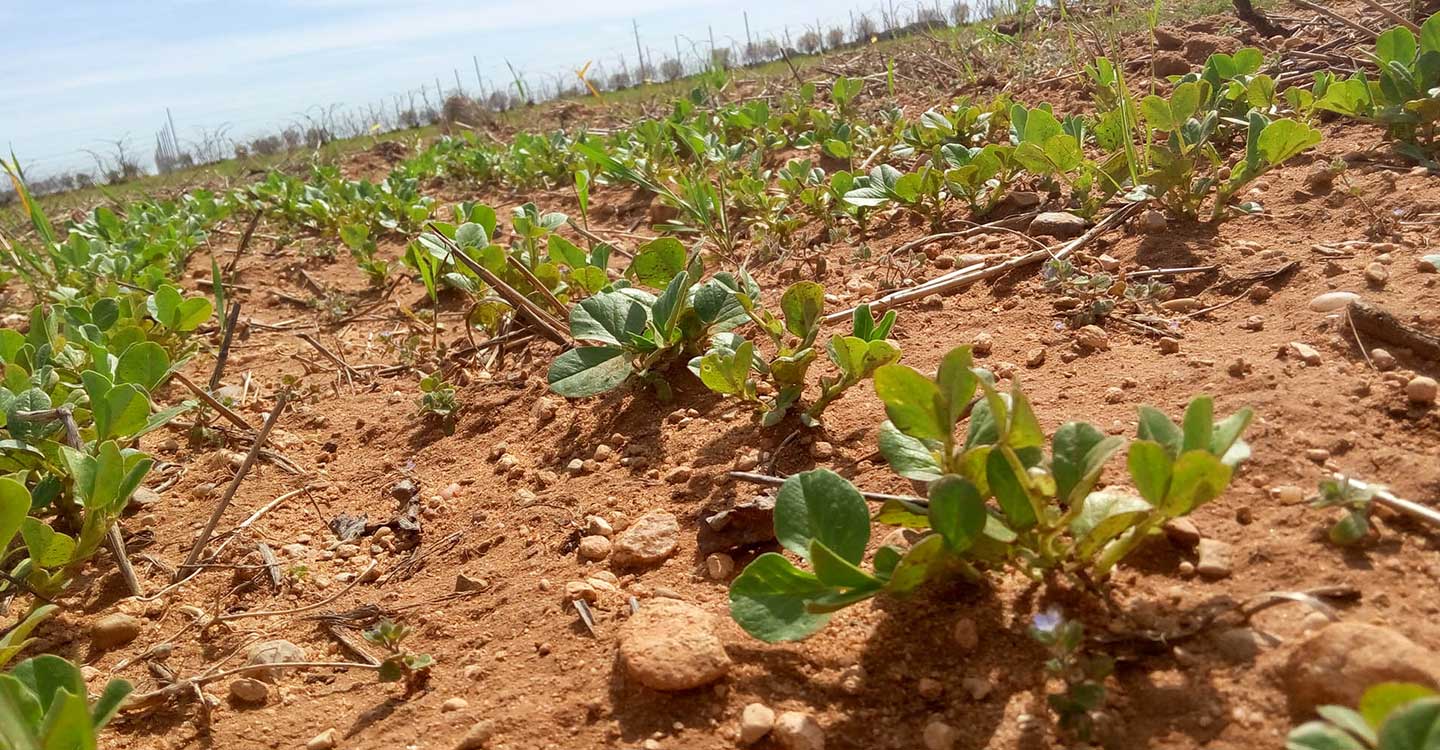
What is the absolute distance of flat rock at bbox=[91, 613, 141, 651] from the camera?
1.79m

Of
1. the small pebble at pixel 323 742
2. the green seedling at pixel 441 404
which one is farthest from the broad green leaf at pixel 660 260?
the small pebble at pixel 323 742

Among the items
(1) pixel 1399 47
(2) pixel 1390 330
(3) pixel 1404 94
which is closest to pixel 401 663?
(2) pixel 1390 330

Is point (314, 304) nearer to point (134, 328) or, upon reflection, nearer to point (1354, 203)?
point (134, 328)

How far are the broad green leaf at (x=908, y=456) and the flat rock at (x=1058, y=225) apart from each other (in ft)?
4.47

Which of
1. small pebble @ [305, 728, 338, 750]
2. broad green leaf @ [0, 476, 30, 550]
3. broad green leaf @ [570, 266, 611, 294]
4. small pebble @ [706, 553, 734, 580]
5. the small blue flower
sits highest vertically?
broad green leaf @ [570, 266, 611, 294]

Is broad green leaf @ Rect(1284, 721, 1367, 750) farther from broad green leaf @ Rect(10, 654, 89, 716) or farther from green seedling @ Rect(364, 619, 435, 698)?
broad green leaf @ Rect(10, 654, 89, 716)

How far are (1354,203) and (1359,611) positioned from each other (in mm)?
1577

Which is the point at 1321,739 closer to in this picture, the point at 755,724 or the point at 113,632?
the point at 755,724

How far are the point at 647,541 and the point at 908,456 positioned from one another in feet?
1.65

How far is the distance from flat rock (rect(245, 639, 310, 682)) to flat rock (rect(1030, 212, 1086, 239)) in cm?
206

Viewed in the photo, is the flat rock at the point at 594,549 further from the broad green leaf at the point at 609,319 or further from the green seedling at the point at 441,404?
the green seedling at the point at 441,404

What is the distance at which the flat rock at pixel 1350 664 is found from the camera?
0.95 metres

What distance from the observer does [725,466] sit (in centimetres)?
189

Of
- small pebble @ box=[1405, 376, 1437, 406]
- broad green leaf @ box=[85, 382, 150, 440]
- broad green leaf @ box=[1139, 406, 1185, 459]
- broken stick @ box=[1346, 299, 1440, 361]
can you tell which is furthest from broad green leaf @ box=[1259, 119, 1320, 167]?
broad green leaf @ box=[85, 382, 150, 440]
